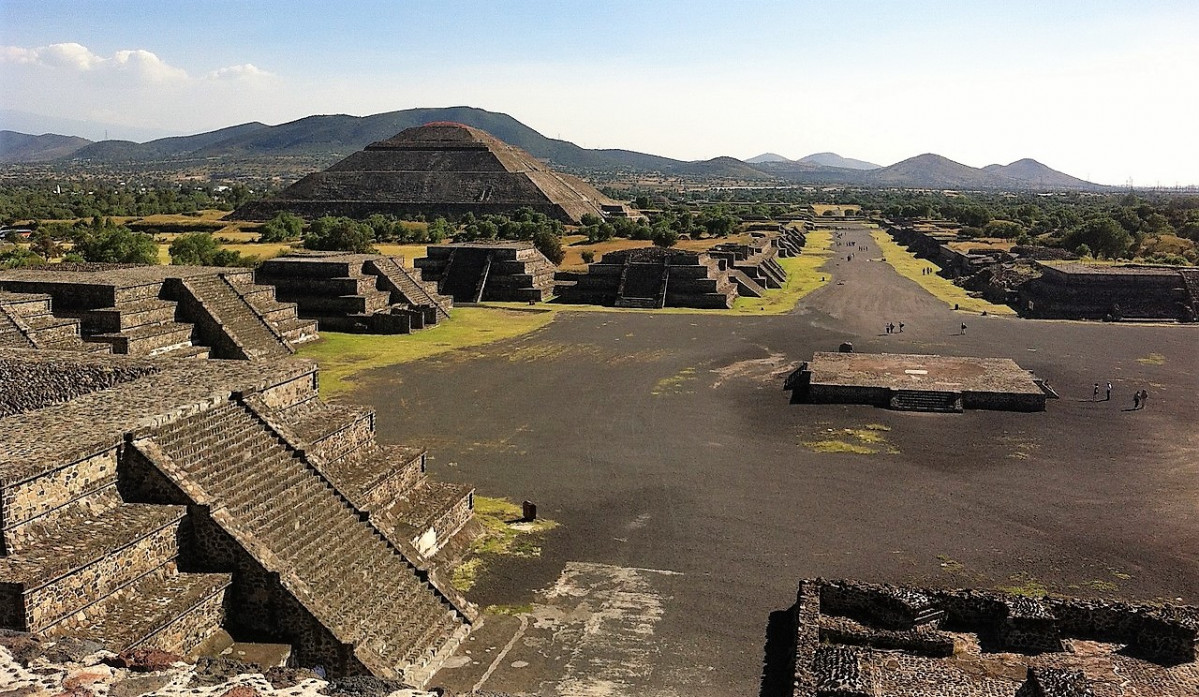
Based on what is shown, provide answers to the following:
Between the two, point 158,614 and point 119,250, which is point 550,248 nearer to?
point 119,250

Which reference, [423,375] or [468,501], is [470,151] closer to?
[423,375]

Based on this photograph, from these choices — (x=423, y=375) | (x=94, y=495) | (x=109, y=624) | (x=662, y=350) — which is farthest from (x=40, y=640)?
(x=662, y=350)

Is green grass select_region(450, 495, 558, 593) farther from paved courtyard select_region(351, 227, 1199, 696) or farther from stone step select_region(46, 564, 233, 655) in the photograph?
stone step select_region(46, 564, 233, 655)

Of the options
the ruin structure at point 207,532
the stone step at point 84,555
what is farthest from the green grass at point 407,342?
the stone step at point 84,555

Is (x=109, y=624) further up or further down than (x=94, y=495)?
further down

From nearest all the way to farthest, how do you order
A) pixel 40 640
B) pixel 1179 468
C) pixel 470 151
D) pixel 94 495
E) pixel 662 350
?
pixel 40 640 → pixel 94 495 → pixel 1179 468 → pixel 662 350 → pixel 470 151

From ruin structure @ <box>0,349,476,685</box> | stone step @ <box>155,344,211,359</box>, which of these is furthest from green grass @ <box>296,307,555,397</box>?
ruin structure @ <box>0,349,476,685</box>
